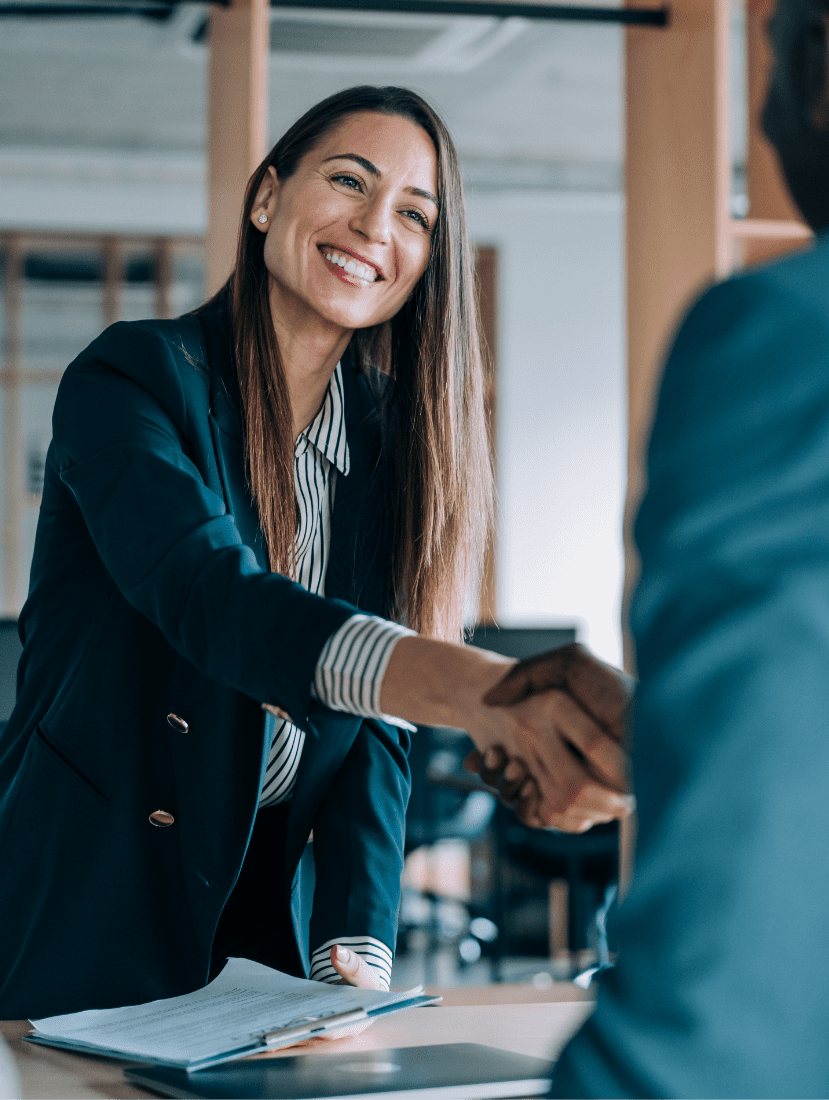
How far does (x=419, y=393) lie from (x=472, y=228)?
16.2 ft

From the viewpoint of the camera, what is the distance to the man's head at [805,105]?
0.51 m

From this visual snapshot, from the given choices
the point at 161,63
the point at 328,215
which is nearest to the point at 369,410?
the point at 328,215

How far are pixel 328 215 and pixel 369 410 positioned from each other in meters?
0.24

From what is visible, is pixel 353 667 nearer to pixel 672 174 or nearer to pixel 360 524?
pixel 360 524

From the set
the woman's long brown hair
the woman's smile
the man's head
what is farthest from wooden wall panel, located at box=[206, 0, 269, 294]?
the man's head

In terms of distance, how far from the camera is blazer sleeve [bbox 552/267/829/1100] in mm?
390

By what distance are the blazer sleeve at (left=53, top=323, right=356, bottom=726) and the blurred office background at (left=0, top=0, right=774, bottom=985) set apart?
12.9 ft

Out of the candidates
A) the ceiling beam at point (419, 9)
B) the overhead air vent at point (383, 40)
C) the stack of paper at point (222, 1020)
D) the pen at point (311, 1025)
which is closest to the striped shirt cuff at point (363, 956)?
the stack of paper at point (222, 1020)

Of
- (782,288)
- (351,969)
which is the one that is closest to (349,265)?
(351,969)

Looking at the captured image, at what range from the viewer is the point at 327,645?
0.84 metres

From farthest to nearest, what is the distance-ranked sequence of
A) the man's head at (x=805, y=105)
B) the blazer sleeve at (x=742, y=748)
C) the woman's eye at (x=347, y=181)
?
1. the woman's eye at (x=347, y=181)
2. the man's head at (x=805, y=105)
3. the blazer sleeve at (x=742, y=748)

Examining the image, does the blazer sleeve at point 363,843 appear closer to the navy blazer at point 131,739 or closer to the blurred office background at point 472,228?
the navy blazer at point 131,739

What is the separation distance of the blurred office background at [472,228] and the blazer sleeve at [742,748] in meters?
4.58

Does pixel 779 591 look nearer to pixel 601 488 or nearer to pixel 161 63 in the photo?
pixel 161 63
